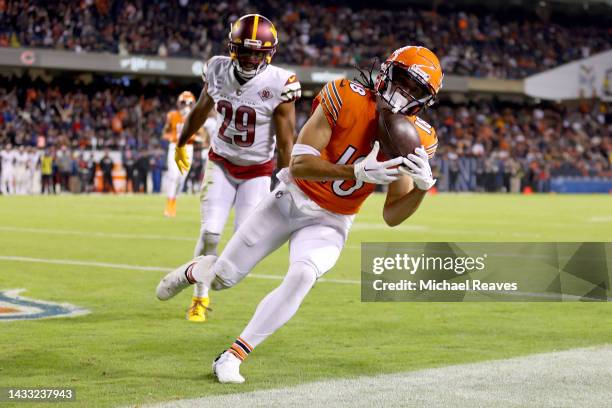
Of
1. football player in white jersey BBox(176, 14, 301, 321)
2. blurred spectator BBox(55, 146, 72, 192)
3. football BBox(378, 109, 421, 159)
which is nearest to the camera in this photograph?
football BBox(378, 109, 421, 159)

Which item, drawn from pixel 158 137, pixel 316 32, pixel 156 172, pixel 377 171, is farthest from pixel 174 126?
pixel 316 32

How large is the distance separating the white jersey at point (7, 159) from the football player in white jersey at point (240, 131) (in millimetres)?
22685

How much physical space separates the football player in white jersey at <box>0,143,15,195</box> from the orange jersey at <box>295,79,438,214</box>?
25.0 m

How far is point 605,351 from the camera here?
5.69 metres

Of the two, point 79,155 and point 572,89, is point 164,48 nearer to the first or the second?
point 79,155

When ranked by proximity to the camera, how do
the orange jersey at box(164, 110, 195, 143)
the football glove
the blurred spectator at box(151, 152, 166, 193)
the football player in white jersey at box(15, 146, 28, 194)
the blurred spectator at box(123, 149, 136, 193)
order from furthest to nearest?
the blurred spectator at box(151, 152, 166, 193) < the blurred spectator at box(123, 149, 136, 193) < the football player in white jersey at box(15, 146, 28, 194) < the orange jersey at box(164, 110, 195, 143) < the football glove

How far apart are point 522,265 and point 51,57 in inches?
1051

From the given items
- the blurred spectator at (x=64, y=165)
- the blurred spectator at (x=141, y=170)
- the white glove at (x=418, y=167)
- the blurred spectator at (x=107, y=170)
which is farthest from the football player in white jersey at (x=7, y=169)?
the white glove at (x=418, y=167)

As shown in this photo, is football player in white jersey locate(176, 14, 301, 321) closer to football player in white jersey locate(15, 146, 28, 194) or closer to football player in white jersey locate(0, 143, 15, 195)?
football player in white jersey locate(0, 143, 15, 195)

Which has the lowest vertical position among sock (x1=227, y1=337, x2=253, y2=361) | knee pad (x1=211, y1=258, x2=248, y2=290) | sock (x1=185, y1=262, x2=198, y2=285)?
sock (x1=227, y1=337, x2=253, y2=361)

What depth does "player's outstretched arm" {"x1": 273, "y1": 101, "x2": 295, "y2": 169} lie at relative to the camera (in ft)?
21.6

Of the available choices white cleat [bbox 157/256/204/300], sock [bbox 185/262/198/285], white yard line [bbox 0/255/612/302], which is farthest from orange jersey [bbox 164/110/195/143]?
sock [bbox 185/262/198/285]

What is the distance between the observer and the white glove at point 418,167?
4.50m

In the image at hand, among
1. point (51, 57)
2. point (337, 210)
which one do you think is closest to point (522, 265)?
point (337, 210)
